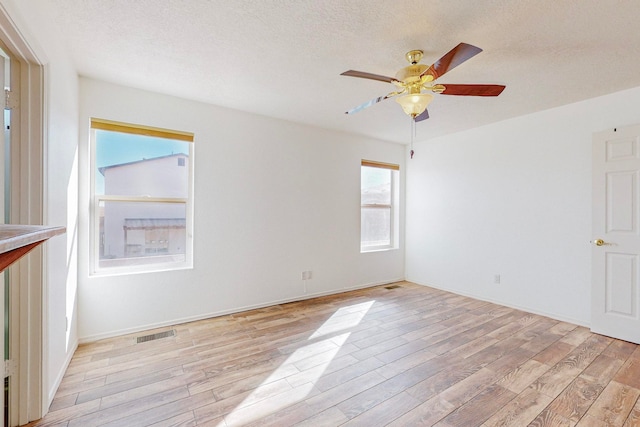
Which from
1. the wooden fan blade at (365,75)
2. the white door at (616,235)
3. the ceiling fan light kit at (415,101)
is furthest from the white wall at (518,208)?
the wooden fan blade at (365,75)

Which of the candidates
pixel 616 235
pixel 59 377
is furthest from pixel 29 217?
pixel 616 235

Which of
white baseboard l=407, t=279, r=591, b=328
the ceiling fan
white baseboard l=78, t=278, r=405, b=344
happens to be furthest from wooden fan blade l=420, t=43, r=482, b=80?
white baseboard l=407, t=279, r=591, b=328

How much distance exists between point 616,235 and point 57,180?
192 inches

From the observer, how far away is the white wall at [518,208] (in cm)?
314

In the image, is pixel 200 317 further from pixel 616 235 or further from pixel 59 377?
pixel 616 235

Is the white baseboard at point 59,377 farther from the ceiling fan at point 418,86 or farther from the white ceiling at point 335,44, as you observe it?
the ceiling fan at point 418,86

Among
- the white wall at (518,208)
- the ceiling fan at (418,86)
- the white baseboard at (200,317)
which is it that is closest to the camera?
the ceiling fan at (418,86)

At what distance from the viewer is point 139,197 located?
2967mm

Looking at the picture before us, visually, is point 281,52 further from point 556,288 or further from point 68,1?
point 556,288

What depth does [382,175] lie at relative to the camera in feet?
16.4

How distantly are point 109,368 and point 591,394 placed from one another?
352 cm

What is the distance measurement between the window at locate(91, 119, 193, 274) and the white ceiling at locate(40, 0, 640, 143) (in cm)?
53

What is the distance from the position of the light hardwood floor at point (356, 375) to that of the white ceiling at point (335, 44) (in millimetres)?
2454

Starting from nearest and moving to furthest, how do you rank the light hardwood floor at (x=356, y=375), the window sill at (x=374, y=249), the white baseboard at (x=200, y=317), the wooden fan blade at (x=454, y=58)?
the wooden fan blade at (x=454, y=58)
the light hardwood floor at (x=356, y=375)
the white baseboard at (x=200, y=317)
the window sill at (x=374, y=249)
